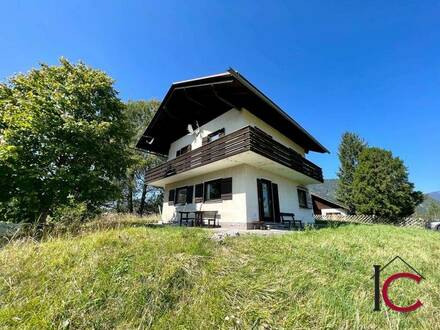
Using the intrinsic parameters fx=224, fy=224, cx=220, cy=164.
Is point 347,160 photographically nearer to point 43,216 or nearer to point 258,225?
point 258,225

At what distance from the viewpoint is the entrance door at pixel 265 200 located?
1204 cm

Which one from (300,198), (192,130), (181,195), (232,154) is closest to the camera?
(232,154)

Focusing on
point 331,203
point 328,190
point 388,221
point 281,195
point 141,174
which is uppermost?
point 328,190

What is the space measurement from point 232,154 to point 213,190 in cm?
351

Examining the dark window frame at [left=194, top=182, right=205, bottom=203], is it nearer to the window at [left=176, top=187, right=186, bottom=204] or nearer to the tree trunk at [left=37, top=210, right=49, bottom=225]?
the window at [left=176, top=187, right=186, bottom=204]

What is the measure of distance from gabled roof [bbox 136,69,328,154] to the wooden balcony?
6.95 ft

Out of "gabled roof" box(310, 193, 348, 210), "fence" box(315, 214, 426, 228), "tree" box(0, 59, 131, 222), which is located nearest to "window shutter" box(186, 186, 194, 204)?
"tree" box(0, 59, 131, 222)

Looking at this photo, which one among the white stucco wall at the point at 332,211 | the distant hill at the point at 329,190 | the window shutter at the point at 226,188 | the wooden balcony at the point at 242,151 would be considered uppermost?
the distant hill at the point at 329,190

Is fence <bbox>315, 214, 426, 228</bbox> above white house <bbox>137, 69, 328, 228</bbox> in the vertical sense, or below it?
below

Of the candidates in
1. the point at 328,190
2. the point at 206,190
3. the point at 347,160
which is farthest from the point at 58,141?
the point at 328,190

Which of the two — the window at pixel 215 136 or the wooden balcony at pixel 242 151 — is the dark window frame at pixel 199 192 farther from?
the window at pixel 215 136

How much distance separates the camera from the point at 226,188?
39.9 feet

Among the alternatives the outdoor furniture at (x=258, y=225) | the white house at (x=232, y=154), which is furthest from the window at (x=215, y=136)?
the outdoor furniture at (x=258, y=225)

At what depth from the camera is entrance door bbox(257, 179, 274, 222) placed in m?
12.0
